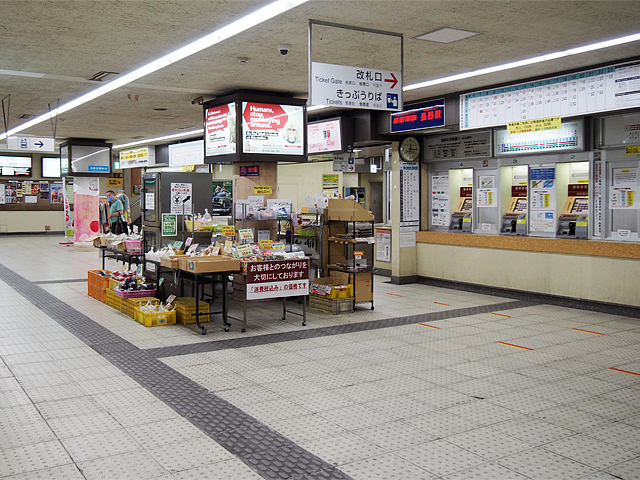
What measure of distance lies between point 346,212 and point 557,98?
3.08 m

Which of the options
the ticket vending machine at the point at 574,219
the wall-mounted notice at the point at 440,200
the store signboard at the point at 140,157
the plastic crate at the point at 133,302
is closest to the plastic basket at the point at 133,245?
the plastic crate at the point at 133,302

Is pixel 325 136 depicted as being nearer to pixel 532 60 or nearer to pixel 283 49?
pixel 283 49

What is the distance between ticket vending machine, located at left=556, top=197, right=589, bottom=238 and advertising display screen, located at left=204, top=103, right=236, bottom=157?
4859 mm

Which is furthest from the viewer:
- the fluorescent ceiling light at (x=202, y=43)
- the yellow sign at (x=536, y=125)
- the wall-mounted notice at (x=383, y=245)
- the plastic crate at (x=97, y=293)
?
the wall-mounted notice at (x=383, y=245)

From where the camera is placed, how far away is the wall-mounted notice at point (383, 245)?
10.7 metres

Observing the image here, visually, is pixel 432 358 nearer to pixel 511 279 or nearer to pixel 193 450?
pixel 193 450

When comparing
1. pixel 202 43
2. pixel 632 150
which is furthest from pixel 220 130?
pixel 632 150

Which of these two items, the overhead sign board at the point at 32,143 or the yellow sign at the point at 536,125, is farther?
the overhead sign board at the point at 32,143

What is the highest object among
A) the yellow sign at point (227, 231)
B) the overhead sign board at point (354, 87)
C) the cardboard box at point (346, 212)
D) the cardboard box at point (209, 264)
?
the overhead sign board at point (354, 87)

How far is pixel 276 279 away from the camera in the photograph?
661 centimetres

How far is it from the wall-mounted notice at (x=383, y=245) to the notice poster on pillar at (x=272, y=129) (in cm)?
280

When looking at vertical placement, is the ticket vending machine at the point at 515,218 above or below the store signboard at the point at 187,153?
below

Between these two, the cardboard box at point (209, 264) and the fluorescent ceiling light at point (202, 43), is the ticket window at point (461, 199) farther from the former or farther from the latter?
the fluorescent ceiling light at point (202, 43)

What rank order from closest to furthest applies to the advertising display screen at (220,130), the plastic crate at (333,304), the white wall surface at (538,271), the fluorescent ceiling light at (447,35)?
the fluorescent ceiling light at (447,35) → the white wall surface at (538,271) → the plastic crate at (333,304) → the advertising display screen at (220,130)
